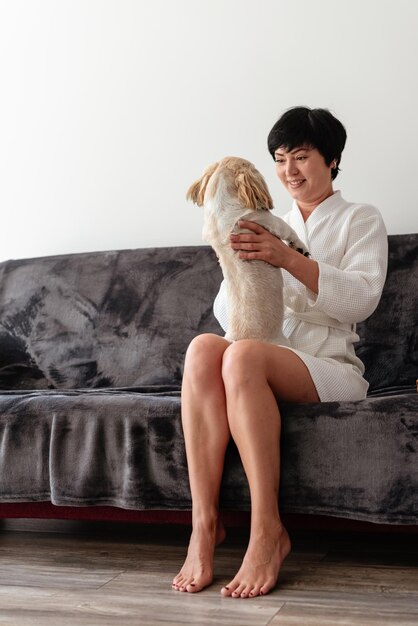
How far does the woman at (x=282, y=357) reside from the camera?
6.43 feet

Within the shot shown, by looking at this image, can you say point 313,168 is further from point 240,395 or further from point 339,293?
point 240,395

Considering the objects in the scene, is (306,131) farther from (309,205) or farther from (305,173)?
(309,205)

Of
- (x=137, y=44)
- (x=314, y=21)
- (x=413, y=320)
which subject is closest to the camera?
(x=413, y=320)

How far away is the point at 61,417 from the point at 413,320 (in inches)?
44.1

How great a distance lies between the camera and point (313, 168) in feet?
8.16

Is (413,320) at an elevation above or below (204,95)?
below

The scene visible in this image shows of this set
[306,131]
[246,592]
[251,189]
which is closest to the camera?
[246,592]

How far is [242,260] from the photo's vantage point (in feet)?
7.22

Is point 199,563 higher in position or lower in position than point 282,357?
lower

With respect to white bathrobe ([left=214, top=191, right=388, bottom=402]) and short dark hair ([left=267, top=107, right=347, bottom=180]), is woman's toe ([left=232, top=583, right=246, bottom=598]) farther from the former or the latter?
short dark hair ([left=267, top=107, right=347, bottom=180])

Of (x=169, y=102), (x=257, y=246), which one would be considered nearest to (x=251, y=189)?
(x=257, y=246)

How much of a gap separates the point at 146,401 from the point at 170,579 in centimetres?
44

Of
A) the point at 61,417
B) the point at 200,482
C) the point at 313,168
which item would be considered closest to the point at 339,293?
the point at 313,168

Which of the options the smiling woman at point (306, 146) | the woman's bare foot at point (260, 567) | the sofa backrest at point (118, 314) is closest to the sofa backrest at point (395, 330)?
the sofa backrest at point (118, 314)
